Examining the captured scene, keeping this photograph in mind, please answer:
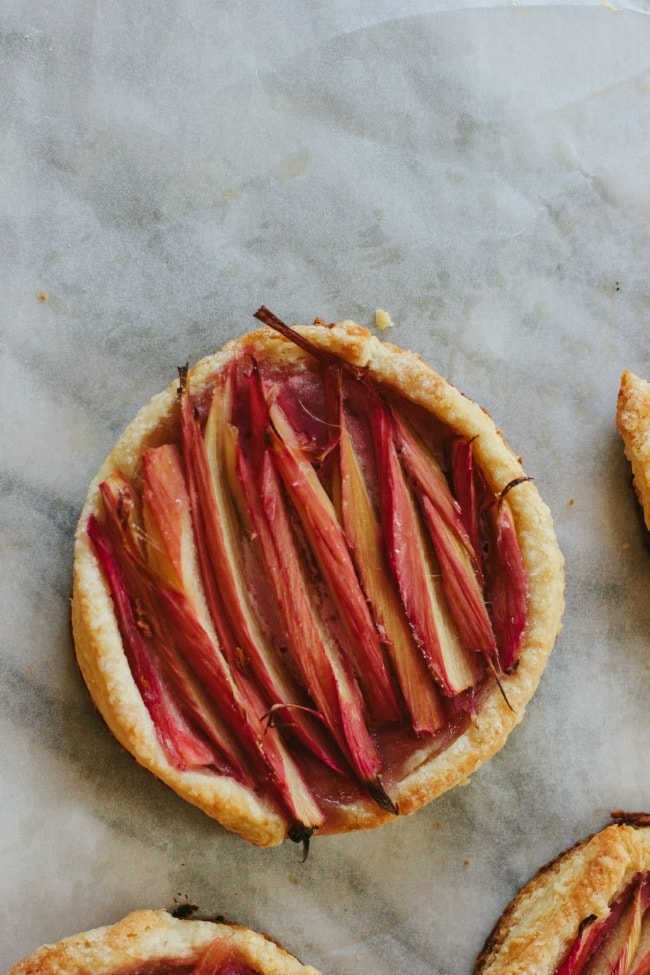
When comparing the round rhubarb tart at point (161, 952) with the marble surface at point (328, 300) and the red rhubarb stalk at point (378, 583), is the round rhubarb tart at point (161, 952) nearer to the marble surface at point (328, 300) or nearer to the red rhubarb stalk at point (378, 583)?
the marble surface at point (328, 300)

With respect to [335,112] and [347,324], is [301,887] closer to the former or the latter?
[347,324]

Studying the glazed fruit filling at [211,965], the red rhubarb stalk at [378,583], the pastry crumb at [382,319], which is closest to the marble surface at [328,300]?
the pastry crumb at [382,319]

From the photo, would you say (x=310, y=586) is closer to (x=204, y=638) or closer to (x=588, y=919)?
(x=204, y=638)

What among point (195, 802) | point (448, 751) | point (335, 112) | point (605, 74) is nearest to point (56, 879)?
point (195, 802)

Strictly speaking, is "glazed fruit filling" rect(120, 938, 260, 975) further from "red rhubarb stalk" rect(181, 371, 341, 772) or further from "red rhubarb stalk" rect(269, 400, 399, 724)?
"red rhubarb stalk" rect(269, 400, 399, 724)

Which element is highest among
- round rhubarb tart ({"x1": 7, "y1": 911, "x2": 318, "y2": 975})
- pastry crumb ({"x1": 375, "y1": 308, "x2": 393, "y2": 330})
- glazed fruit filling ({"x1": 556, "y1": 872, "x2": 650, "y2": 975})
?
pastry crumb ({"x1": 375, "y1": 308, "x2": 393, "y2": 330})

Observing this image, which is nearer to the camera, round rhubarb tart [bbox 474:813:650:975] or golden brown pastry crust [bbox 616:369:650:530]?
round rhubarb tart [bbox 474:813:650:975]

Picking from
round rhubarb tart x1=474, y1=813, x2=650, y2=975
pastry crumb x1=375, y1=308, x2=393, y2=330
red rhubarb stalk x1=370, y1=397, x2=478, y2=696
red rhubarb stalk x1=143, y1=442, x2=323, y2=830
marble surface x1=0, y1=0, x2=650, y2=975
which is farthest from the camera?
pastry crumb x1=375, y1=308, x2=393, y2=330

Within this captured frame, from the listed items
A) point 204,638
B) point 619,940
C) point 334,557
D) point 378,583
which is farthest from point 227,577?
point 619,940

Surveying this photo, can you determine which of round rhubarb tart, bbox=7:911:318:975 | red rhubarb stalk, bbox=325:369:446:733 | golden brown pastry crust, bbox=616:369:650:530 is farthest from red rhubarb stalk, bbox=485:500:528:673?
round rhubarb tart, bbox=7:911:318:975
